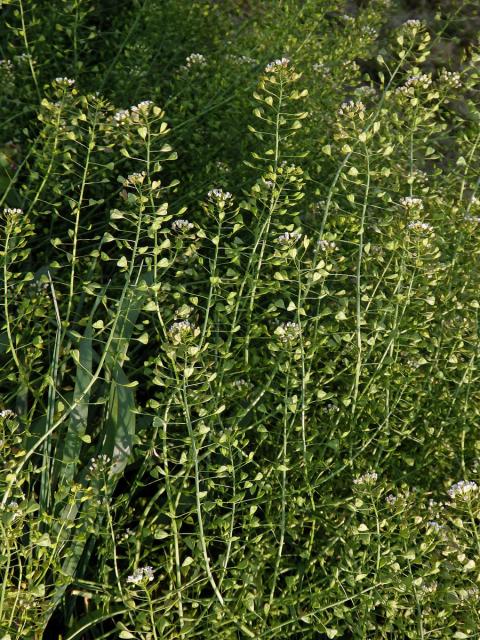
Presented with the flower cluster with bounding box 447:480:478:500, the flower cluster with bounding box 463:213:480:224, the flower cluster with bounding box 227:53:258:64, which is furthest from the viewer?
the flower cluster with bounding box 227:53:258:64

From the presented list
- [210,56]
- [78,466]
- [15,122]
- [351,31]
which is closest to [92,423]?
[78,466]


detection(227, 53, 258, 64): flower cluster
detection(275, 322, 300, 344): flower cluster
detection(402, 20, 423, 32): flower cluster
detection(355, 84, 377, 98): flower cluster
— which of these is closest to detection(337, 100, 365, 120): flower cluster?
detection(355, 84, 377, 98): flower cluster

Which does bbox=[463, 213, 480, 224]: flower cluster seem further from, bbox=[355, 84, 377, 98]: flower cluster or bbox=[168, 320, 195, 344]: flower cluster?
bbox=[168, 320, 195, 344]: flower cluster

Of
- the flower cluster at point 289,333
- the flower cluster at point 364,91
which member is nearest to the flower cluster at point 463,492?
the flower cluster at point 289,333

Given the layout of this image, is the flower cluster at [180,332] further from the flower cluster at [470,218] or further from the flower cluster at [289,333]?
the flower cluster at [470,218]

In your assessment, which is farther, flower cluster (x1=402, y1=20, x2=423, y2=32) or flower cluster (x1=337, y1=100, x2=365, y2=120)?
flower cluster (x1=402, y1=20, x2=423, y2=32)

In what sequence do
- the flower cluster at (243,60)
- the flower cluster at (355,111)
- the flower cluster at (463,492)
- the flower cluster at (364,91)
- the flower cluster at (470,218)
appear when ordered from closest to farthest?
1. the flower cluster at (463,492)
2. the flower cluster at (355,111)
3. the flower cluster at (470,218)
4. the flower cluster at (364,91)
5. the flower cluster at (243,60)

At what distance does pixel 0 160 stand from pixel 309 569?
1.42 m

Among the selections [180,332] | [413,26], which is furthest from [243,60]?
[180,332]

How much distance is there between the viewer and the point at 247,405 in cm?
190

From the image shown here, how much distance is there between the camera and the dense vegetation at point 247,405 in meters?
1.52

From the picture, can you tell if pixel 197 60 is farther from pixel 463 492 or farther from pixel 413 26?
pixel 463 492

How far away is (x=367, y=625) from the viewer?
161 centimetres

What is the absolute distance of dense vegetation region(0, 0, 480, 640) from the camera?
1524 mm
